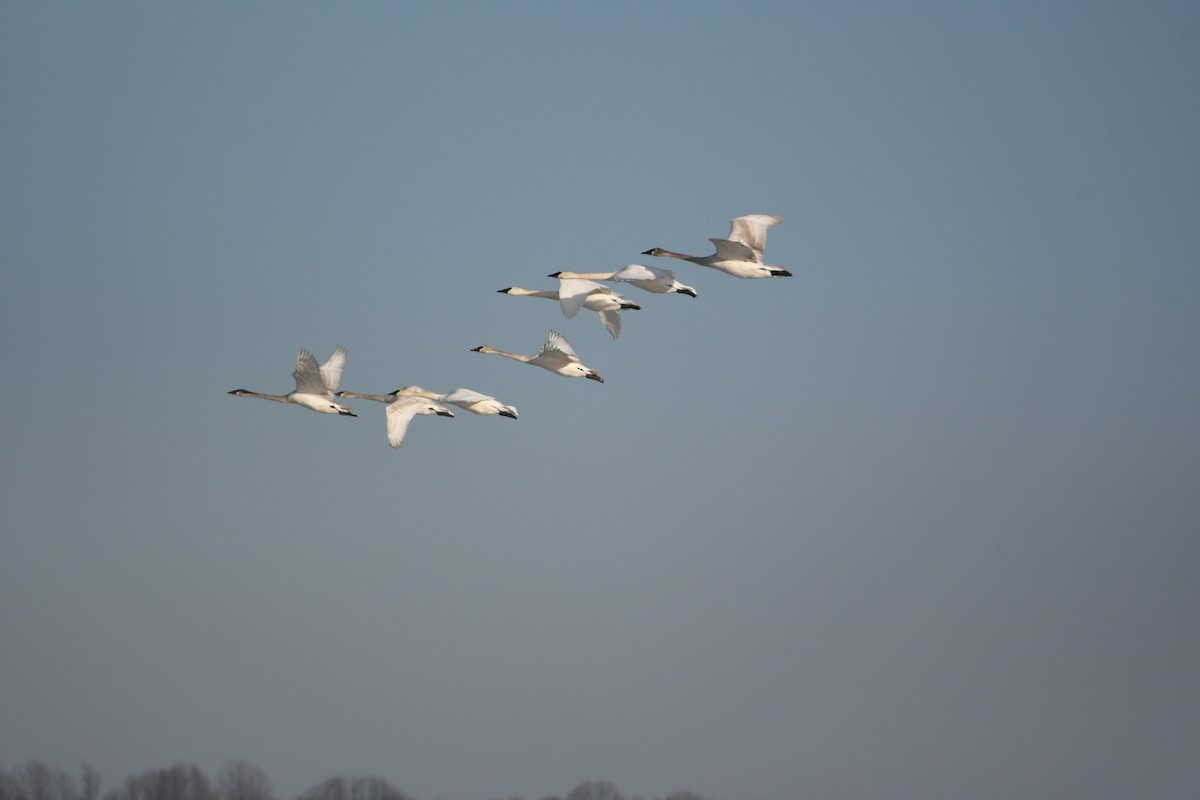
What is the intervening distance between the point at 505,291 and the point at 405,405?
338 inches

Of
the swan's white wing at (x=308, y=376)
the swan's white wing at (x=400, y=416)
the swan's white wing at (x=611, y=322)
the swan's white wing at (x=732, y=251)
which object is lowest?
the swan's white wing at (x=400, y=416)

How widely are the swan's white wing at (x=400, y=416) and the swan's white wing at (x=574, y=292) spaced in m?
5.43

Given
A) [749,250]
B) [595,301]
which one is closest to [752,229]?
[749,250]

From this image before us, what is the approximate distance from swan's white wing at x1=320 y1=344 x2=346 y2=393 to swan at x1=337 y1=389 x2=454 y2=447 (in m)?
2.50

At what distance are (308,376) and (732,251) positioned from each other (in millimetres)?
12701

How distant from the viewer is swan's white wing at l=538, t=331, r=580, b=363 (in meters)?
55.3

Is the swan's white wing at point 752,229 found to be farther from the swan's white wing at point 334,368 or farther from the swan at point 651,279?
the swan's white wing at point 334,368

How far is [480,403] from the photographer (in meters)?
55.3

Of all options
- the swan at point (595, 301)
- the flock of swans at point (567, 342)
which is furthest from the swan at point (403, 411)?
the swan at point (595, 301)

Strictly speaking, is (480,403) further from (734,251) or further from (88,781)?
(88,781)

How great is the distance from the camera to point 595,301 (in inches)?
2175

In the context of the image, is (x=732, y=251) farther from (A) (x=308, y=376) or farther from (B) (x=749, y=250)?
(A) (x=308, y=376)

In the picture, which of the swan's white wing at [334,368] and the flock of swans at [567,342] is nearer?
the flock of swans at [567,342]

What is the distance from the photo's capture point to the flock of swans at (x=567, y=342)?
53.4 m
